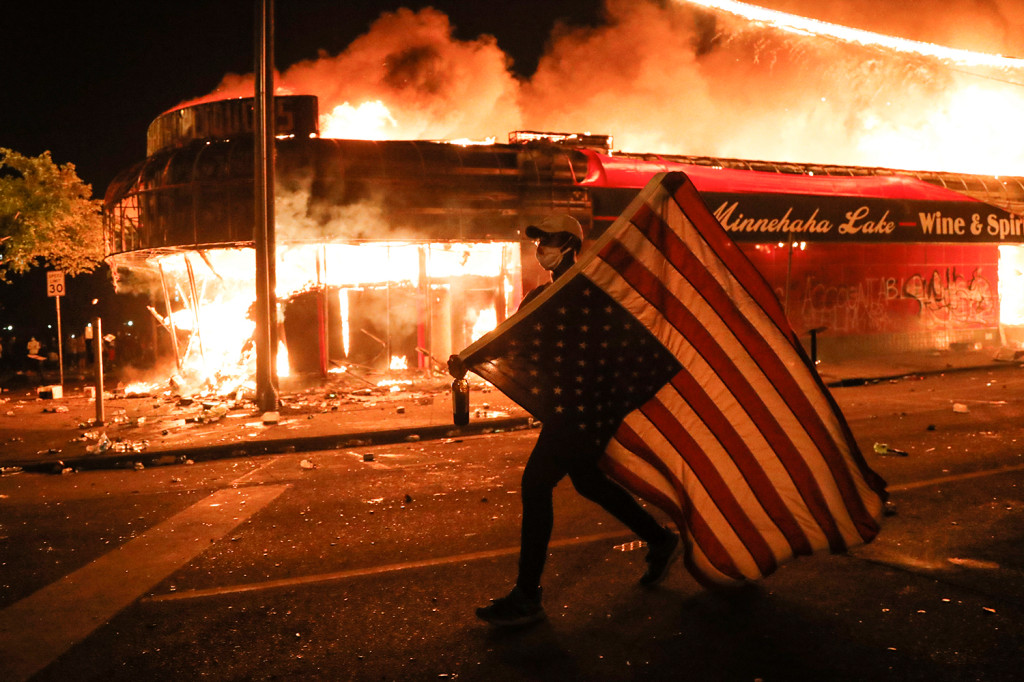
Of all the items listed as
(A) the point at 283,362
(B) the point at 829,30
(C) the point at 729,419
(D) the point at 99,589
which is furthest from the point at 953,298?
(D) the point at 99,589

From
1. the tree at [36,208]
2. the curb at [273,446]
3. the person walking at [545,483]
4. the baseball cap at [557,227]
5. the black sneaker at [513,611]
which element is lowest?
the curb at [273,446]

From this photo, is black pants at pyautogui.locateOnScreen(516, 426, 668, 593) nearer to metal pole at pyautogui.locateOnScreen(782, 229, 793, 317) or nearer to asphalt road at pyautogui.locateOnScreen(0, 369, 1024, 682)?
asphalt road at pyautogui.locateOnScreen(0, 369, 1024, 682)

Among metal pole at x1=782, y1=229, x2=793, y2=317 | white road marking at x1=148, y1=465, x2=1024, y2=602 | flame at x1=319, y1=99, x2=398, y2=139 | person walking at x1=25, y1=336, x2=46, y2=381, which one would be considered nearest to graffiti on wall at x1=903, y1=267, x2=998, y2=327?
metal pole at x1=782, y1=229, x2=793, y2=317

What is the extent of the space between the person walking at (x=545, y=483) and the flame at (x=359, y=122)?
14.1m

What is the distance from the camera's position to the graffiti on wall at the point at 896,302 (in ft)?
63.2

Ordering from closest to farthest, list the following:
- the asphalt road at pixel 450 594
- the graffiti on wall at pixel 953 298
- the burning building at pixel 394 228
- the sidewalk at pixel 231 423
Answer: the asphalt road at pixel 450 594
the sidewalk at pixel 231 423
the burning building at pixel 394 228
the graffiti on wall at pixel 953 298

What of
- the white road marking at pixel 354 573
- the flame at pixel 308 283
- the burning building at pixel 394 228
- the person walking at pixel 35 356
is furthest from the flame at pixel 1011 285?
the person walking at pixel 35 356

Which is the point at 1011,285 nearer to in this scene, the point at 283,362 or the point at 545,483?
the point at 283,362

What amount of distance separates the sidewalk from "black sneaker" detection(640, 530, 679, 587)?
6.48 m

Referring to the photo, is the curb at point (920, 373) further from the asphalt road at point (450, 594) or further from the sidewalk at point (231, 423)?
the asphalt road at point (450, 594)

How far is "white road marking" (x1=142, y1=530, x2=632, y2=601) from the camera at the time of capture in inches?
175

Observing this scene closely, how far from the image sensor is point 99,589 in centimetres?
462

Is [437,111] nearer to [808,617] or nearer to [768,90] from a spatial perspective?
[768,90]

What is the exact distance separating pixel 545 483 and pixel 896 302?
18963mm
